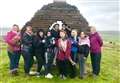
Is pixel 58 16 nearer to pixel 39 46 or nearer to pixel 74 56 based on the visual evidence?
pixel 39 46

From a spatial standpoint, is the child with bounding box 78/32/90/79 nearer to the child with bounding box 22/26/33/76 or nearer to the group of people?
the group of people

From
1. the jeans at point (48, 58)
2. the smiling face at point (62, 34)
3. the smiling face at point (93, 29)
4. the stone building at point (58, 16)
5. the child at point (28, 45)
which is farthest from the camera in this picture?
the stone building at point (58, 16)

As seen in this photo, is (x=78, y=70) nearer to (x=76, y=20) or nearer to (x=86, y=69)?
(x=86, y=69)

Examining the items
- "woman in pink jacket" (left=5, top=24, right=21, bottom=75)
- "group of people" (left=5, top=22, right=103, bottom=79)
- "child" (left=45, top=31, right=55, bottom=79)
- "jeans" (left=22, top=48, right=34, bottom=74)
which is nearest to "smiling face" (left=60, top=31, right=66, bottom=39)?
"group of people" (left=5, top=22, right=103, bottom=79)

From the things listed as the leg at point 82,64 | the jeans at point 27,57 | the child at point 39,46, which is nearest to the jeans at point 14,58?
the jeans at point 27,57

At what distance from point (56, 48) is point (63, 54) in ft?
1.17

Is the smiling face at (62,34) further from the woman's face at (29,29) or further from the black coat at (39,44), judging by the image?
the woman's face at (29,29)

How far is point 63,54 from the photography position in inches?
596

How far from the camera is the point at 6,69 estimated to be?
17.0 m

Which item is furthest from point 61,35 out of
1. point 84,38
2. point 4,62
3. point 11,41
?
point 4,62

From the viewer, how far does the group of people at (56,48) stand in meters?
15.2

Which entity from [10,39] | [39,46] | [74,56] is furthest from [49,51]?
[10,39]

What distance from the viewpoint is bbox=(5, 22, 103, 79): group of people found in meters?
15.2

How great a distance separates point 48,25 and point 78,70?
2.00 meters
